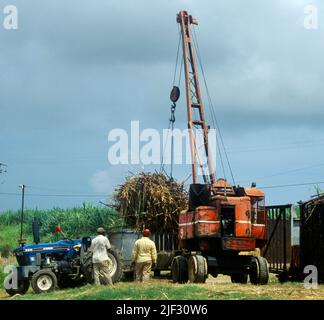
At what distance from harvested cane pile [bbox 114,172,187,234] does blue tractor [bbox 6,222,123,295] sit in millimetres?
4170

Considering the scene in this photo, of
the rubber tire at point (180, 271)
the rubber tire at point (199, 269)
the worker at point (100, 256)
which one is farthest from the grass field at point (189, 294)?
the rubber tire at point (180, 271)

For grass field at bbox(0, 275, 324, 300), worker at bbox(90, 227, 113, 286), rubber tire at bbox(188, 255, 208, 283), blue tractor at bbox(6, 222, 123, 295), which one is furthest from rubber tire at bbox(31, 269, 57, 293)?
rubber tire at bbox(188, 255, 208, 283)

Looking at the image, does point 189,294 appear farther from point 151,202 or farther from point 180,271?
point 151,202

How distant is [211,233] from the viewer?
2186cm

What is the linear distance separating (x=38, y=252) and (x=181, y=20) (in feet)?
62.2

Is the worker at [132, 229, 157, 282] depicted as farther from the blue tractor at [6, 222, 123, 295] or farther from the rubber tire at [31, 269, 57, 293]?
the rubber tire at [31, 269, 57, 293]

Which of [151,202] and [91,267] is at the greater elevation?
[151,202]

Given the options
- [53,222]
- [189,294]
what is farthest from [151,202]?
[53,222]

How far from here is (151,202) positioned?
26.6 metres

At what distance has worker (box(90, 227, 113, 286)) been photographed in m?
20.3

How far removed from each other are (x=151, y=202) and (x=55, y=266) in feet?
19.7

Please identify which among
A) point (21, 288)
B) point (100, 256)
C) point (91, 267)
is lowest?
point (21, 288)
